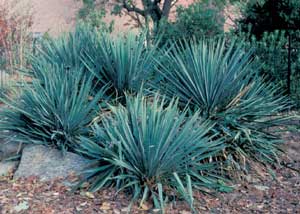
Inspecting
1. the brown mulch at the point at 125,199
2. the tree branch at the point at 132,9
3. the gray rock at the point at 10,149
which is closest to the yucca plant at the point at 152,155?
the brown mulch at the point at 125,199

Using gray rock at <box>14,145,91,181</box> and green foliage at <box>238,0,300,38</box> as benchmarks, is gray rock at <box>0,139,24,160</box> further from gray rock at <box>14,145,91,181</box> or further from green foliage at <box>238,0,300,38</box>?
green foliage at <box>238,0,300,38</box>

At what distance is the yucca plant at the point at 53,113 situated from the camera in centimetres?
471

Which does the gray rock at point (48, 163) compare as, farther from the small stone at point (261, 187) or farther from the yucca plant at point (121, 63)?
the small stone at point (261, 187)

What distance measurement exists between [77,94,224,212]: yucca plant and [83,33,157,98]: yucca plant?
1.16 m

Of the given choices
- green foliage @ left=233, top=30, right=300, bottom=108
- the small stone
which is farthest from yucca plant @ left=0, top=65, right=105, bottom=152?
green foliage @ left=233, top=30, right=300, bottom=108

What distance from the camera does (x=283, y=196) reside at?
157 inches

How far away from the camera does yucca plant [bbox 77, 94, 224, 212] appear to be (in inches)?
150

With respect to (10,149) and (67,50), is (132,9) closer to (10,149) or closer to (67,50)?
(67,50)

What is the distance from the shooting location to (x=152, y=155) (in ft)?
12.4

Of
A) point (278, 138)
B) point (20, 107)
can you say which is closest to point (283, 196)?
point (278, 138)

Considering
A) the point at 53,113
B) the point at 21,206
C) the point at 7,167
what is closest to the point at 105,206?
the point at 21,206

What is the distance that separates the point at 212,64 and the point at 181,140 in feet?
4.00

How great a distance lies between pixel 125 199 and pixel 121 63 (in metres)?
1.87

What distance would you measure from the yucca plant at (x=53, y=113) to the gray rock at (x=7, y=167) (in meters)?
0.25
